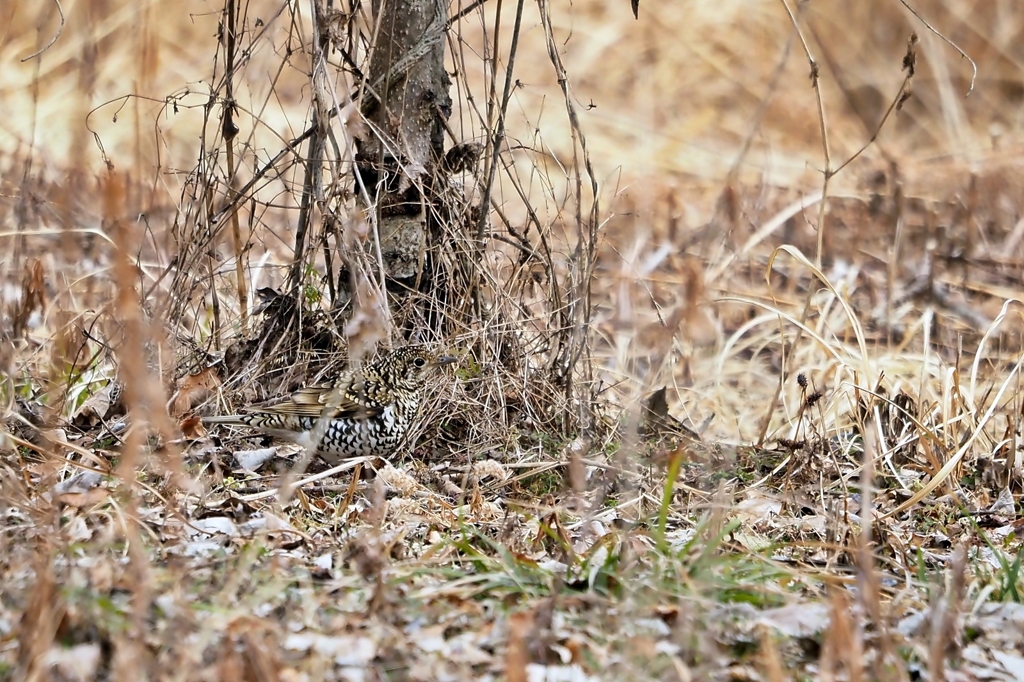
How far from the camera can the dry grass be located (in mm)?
2748

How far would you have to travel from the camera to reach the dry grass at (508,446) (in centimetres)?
275

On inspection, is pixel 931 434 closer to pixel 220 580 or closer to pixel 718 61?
pixel 220 580

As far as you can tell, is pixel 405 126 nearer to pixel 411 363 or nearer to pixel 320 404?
pixel 411 363

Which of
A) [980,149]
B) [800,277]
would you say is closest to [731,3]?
[980,149]

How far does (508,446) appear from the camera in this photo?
492cm

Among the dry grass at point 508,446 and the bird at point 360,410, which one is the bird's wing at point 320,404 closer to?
the bird at point 360,410

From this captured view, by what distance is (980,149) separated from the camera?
40.6 feet

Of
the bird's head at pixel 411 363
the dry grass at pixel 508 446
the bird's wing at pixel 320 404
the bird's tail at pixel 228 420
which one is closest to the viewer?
the dry grass at pixel 508 446

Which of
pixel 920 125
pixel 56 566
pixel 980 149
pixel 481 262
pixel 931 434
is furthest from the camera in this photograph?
pixel 920 125

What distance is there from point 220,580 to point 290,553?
0.44 m

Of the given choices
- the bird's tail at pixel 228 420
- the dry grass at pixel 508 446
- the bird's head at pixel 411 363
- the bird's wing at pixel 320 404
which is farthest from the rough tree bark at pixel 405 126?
the bird's tail at pixel 228 420

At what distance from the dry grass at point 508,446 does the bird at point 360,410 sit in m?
0.15

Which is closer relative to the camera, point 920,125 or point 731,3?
point 920,125

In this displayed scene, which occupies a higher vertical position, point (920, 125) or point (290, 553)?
point (920, 125)
